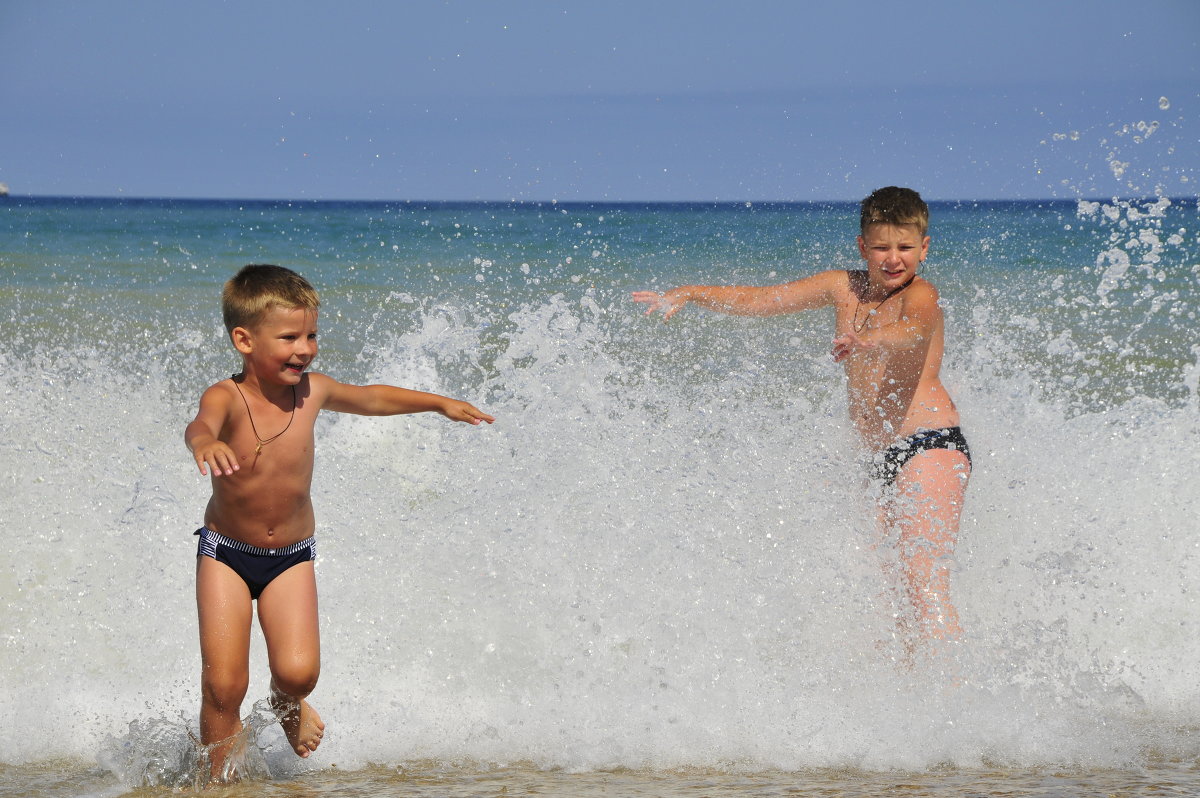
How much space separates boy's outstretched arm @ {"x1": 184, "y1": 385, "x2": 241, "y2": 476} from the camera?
2637 millimetres

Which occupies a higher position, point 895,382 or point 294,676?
point 895,382

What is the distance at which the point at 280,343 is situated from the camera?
3012 mm

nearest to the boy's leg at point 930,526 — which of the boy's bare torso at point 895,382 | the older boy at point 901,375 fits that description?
the older boy at point 901,375

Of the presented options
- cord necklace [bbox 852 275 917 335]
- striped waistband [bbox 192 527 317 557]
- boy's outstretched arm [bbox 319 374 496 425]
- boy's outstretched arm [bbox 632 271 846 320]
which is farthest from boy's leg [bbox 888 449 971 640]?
striped waistband [bbox 192 527 317 557]

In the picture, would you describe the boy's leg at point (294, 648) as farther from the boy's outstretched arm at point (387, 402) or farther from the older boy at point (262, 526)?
the boy's outstretched arm at point (387, 402)

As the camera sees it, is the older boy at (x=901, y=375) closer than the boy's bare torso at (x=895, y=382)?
Yes

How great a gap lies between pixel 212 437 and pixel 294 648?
22.3 inches

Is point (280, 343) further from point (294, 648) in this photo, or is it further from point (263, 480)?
point (294, 648)

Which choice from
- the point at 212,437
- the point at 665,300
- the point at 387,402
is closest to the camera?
the point at 212,437

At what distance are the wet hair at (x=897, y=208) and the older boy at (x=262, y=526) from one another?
5.96 ft

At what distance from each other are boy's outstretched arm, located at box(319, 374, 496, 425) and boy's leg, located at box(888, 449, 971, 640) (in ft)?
4.47

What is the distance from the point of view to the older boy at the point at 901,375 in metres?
3.58

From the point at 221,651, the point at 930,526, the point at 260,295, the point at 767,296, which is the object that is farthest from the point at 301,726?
the point at 767,296

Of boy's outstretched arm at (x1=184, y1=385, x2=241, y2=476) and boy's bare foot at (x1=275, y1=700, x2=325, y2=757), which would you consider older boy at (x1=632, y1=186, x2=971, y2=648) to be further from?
boy's bare foot at (x1=275, y1=700, x2=325, y2=757)
